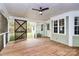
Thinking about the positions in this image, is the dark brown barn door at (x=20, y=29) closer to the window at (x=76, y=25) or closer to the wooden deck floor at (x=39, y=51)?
the wooden deck floor at (x=39, y=51)

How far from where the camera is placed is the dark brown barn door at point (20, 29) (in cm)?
763

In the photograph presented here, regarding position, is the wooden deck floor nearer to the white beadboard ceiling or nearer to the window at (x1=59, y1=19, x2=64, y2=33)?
the window at (x1=59, y1=19, x2=64, y2=33)

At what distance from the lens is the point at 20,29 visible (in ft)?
26.3

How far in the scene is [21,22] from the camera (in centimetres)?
812

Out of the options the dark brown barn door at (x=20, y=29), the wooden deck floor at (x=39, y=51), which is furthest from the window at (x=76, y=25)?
the dark brown barn door at (x=20, y=29)

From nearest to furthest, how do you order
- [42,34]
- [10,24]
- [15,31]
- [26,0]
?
[26,0] < [10,24] < [15,31] < [42,34]

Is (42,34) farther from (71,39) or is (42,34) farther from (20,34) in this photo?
(71,39)

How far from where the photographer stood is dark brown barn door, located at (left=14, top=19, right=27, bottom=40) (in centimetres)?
763

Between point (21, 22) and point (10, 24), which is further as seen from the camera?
point (21, 22)

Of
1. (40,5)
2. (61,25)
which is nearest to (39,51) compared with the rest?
(40,5)

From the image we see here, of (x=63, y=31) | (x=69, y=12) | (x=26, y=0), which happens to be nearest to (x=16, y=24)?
(x=63, y=31)

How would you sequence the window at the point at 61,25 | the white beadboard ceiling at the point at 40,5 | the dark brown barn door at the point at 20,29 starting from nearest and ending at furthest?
the white beadboard ceiling at the point at 40,5
the window at the point at 61,25
the dark brown barn door at the point at 20,29

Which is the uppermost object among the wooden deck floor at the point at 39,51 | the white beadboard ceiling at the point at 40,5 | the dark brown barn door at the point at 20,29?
the white beadboard ceiling at the point at 40,5

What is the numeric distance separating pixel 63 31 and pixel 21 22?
11.7ft
